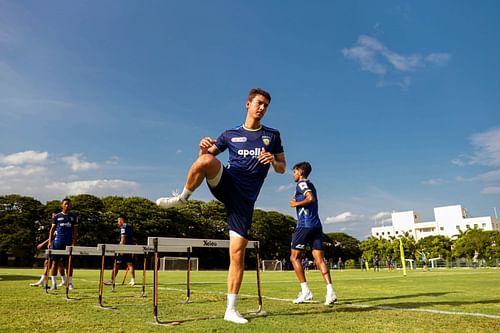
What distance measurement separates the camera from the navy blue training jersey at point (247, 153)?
4.78m

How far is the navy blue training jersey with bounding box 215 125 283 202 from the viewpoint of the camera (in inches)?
188

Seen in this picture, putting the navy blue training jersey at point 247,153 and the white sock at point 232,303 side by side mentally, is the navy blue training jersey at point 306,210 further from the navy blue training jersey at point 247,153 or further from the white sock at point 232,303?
the white sock at point 232,303

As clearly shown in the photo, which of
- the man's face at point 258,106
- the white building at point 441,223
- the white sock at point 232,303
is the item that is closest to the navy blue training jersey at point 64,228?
the white sock at point 232,303

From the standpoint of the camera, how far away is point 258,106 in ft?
16.5

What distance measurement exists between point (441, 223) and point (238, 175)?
461 feet

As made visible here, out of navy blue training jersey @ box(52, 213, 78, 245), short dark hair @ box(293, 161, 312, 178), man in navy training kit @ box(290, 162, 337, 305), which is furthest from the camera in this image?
navy blue training jersey @ box(52, 213, 78, 245)

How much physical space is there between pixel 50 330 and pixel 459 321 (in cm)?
434

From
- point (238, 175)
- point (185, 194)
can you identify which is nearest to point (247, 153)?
point (238, 175)

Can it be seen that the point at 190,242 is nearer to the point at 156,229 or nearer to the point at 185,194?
the point at 185,194

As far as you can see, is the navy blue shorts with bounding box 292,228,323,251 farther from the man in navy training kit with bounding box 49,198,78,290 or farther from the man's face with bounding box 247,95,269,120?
the man in navy training kit with bounding box 49,198,78,290

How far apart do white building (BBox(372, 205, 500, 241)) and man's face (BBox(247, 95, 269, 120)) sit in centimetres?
12466

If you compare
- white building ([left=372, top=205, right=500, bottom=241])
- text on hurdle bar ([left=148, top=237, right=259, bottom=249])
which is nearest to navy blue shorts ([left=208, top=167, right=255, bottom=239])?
text on hurdle bar ([left=148, top=237, right=259, bottom=249])

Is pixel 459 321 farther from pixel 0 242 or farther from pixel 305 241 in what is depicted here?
pixel 0 242

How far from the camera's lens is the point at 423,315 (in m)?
4.81
